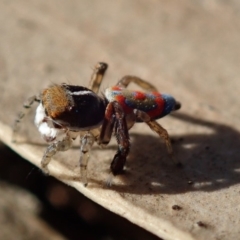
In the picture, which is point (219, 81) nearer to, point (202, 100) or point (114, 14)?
point (202, 100)

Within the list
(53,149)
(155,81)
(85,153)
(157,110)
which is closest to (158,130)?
(157,110)

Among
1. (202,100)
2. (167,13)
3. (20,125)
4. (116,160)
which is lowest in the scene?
(20,125)

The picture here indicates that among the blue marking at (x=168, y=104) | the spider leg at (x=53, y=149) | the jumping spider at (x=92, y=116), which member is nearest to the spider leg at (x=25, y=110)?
the jumping spider at (x=92, y=116)

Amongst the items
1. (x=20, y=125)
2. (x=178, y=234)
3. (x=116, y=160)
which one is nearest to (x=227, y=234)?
(x=178, y=234)

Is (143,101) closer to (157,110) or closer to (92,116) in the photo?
(157,110)

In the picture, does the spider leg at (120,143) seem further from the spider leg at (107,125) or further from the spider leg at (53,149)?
the spider leg at (53,149)
